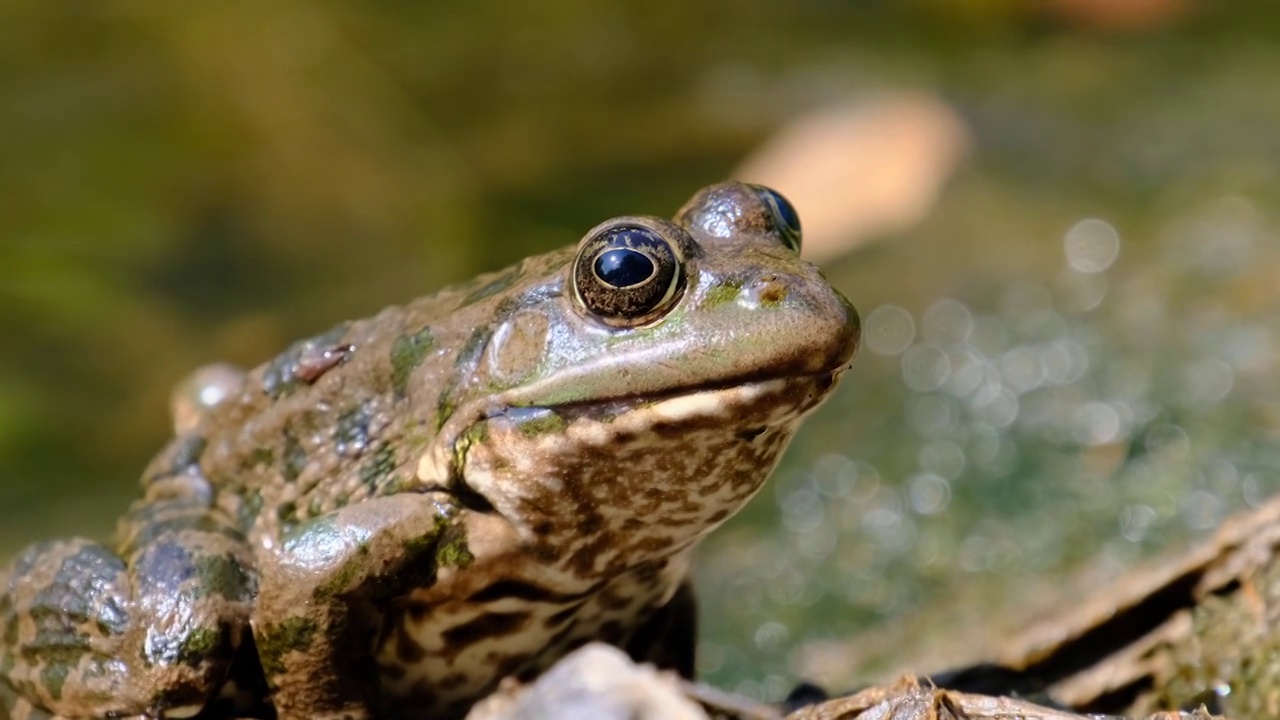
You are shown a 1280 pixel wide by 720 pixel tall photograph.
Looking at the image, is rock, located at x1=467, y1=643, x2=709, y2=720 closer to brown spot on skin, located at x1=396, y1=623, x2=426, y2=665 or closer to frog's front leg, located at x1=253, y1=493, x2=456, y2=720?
frog's front leg, located at x1=253, y1=493, x2=456, y2=720

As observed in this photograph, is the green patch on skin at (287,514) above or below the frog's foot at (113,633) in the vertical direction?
above

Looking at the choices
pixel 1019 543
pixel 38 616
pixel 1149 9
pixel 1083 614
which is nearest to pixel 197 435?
pixel 38 616

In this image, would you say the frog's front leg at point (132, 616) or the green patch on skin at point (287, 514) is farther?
the green patch on skin at point (287, 514)

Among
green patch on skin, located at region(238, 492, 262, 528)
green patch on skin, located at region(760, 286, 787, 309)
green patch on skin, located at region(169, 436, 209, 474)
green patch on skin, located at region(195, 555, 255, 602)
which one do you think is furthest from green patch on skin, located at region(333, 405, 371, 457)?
green patch on skin, located at region(760, 286, 787, 309)

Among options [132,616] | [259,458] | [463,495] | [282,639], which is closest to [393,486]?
[463,495]

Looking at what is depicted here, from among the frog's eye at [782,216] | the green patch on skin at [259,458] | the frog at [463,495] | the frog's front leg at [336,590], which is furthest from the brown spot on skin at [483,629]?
the frog's eye at [782,216]

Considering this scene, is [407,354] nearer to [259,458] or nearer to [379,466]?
[379,466]

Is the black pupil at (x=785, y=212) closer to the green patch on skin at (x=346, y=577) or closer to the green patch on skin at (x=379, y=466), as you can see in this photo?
the green patch on skin at (x=379, y=466)

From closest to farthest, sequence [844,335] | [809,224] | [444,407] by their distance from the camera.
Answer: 1. [844,335]
2. [444,407]
3. [809,224]
